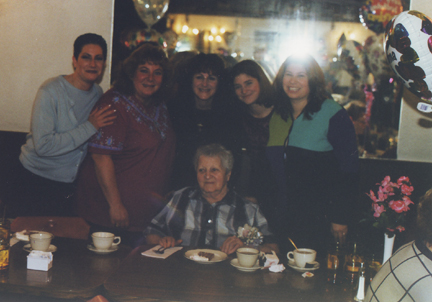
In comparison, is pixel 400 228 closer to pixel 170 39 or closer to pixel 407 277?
pixel 407 277

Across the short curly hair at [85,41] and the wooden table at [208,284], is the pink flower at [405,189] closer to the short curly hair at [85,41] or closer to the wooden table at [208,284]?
the wooden table at [208,284]

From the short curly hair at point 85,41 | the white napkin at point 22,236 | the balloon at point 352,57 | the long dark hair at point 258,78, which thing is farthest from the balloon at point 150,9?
the white napkin at point 22,236

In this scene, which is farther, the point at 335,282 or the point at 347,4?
the point at 347,4

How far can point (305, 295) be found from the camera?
1358 millimetres

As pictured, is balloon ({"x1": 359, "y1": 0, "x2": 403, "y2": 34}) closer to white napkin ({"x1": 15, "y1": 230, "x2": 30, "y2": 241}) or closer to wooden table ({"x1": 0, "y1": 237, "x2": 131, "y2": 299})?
wooden table ({"x1": 0, "y1": 237, "x2": 131, "y2": 299})

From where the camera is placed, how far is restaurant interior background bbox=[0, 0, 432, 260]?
2.91 m

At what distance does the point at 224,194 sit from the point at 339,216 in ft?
2.04

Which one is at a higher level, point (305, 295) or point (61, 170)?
point (61, 170)

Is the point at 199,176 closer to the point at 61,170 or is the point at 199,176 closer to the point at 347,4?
the point at 61,170

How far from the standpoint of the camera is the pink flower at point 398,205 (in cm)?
154

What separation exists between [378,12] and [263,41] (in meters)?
0.83

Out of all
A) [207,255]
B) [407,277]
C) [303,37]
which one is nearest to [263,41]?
[303,37]

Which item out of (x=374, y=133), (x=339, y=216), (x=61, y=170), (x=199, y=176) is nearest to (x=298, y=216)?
(x=339, y=216)

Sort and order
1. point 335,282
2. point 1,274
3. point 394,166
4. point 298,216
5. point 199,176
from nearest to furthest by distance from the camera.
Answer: point 1,274
point 335,282
point 199,176
point 298,216
point 394,166
